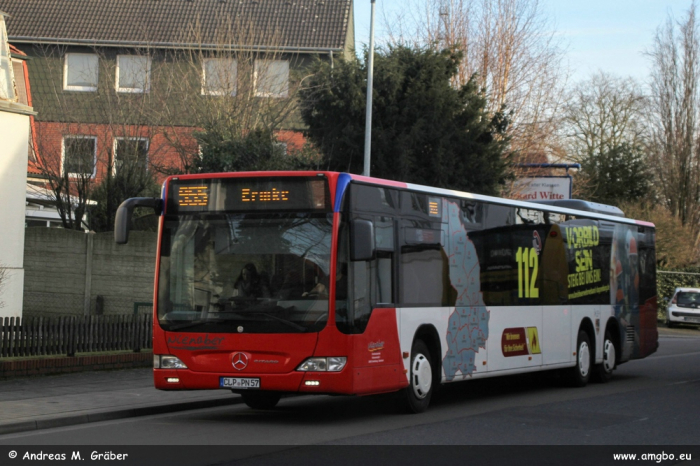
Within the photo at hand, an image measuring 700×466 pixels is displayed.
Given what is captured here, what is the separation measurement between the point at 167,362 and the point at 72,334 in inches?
213

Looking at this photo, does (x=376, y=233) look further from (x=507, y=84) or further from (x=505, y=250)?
(x=507, y=84)

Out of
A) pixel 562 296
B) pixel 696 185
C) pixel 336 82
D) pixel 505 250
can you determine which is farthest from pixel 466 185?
pixel 696 185

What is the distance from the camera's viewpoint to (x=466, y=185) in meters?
26.6

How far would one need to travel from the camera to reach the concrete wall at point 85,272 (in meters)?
22.9

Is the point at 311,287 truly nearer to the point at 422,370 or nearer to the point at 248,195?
the point at 248,195

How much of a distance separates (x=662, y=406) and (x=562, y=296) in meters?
3.42

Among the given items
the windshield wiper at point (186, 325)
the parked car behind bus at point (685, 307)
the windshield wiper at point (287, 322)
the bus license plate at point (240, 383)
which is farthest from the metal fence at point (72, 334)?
the parked car behind bus at point (685, 307)

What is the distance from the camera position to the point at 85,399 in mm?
13039

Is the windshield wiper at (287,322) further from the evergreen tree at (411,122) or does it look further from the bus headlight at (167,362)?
the evergreen tree at (411,122)

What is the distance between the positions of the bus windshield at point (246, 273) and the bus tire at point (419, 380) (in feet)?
6.15

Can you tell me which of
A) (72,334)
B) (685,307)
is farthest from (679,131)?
(72,334)

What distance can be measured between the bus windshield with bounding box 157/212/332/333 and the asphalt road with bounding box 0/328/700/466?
4.09 feet

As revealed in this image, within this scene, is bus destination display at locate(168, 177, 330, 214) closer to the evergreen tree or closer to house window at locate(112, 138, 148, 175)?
the evergreen tree

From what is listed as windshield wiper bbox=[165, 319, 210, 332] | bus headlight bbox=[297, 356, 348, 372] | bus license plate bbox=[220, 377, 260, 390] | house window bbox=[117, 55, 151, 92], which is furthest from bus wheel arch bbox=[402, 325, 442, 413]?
house window bbox=[117, 55, 151, 92]
